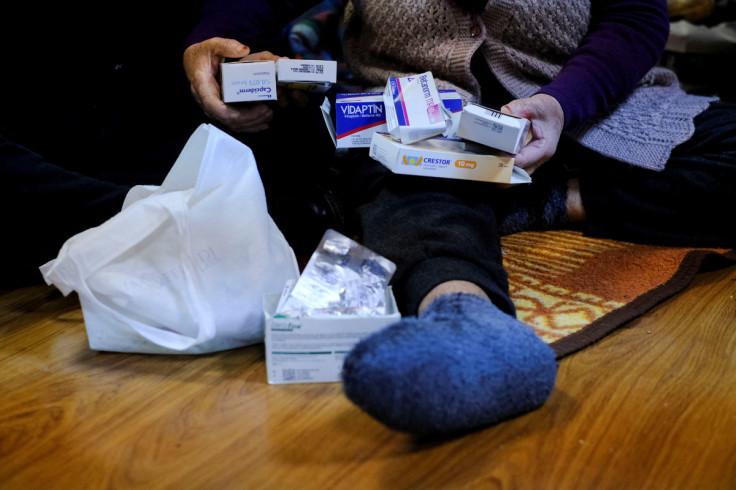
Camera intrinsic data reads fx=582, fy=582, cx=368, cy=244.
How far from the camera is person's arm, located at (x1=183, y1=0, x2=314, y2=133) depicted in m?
0.80

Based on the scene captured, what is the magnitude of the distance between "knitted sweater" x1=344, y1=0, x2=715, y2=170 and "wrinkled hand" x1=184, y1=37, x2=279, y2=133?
189 mm

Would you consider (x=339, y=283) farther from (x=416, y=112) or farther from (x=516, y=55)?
(x=516, y=55)

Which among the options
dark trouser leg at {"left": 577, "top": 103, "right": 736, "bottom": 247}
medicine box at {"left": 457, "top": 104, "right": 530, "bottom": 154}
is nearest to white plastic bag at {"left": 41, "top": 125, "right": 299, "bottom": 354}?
medicine box at {"left": 457, "top": 104, "right": 530, "bottom": 154}

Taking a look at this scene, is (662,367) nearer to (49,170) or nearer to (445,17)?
(445,17)

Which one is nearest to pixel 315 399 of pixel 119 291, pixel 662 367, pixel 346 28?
pixel 119 291

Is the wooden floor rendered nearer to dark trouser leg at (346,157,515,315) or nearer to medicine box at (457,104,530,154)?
dark trouser leg at (346,157,515,315)

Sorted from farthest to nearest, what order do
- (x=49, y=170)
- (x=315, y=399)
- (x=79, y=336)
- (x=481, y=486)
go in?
(x=49, y=170) < (x=79, y=336) < (x=315, y=399) < (x=481, y=486)

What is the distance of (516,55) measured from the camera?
2.84ft

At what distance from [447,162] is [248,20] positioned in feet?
1.57

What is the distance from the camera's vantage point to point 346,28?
0.97m

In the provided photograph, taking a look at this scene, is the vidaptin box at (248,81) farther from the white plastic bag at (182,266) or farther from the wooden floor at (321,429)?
the wooden floor at (321,429)

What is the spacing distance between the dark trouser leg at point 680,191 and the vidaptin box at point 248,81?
0.53 m

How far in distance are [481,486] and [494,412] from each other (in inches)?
2.5

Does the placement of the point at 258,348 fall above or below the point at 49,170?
below
